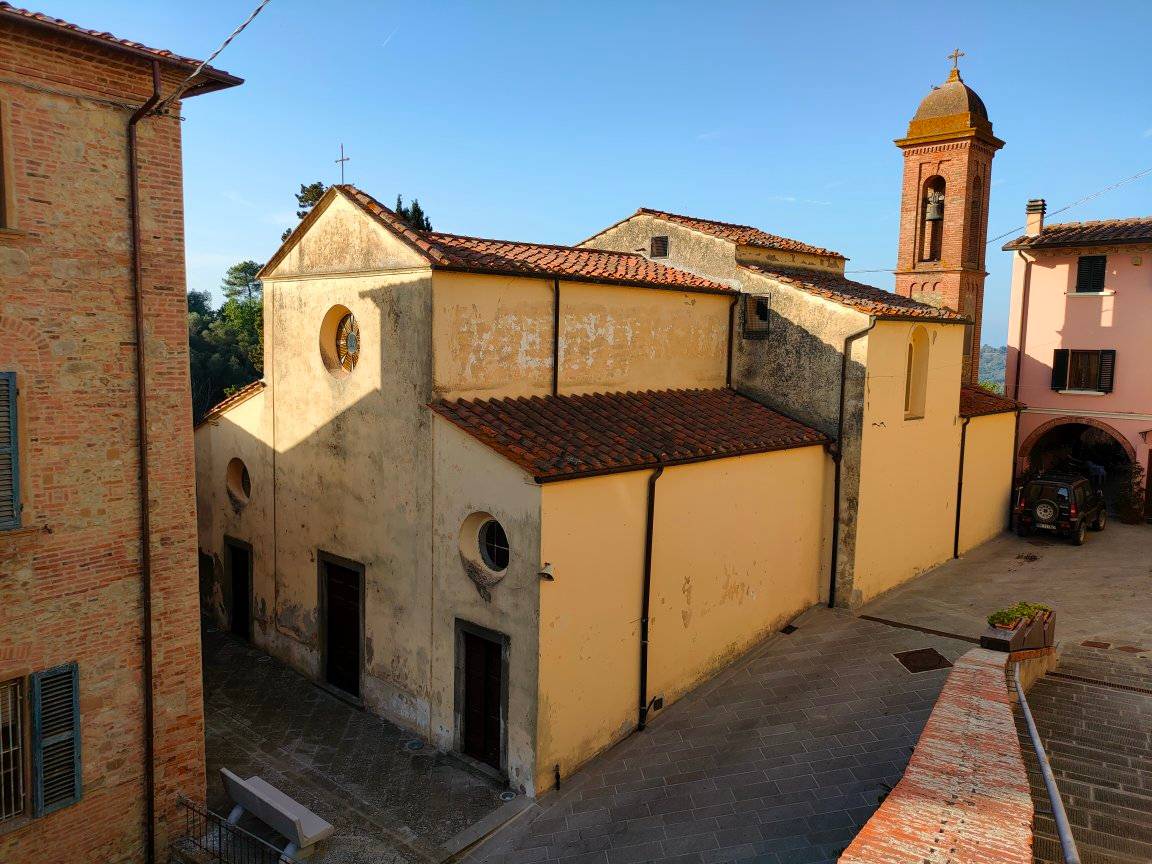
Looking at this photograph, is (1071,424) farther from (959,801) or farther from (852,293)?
(959,801)

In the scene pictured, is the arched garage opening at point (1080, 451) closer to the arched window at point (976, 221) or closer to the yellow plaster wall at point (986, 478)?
the yellow plaster wall at point (986, 478)

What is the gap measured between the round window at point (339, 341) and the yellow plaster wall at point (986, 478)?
13.9 meters

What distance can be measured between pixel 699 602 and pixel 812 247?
9781 mm

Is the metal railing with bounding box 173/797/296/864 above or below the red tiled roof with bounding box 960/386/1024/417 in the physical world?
below

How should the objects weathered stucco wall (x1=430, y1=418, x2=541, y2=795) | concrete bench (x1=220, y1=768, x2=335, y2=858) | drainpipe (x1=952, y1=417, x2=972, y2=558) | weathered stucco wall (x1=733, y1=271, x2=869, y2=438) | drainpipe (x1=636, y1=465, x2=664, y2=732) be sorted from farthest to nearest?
drainpipe (x1=952, y1=417, x2=972, y2=558), weathered stucco wall (x1=733, y1=271, x2=869, y2=438), drainpipe (x1=636, y1=465, x2=664, y2=732), weathered stucco wall (x1=430, y1=418, x2=541, y2=795), concrete bench (x1=220, y1=768, x2=335, y2=858)

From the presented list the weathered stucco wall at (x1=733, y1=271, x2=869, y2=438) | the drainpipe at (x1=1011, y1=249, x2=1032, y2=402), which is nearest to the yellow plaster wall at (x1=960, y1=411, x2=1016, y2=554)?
the drainpipe at (x1=1011, y1=249, x2=1032, y2=402)

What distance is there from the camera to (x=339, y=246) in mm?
11672

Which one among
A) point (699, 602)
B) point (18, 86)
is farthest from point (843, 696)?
point (18, 86)

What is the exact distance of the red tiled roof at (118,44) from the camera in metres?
6.65

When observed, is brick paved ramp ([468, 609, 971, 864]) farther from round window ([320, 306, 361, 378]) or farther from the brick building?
round window ([320, 306, 361, 378])

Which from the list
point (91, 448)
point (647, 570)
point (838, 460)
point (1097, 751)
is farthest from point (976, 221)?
point (91, 448)

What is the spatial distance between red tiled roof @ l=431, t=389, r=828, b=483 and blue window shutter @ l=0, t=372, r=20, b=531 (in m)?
4.44

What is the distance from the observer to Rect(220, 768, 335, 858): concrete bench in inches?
319

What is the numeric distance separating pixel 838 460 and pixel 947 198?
11202mm
